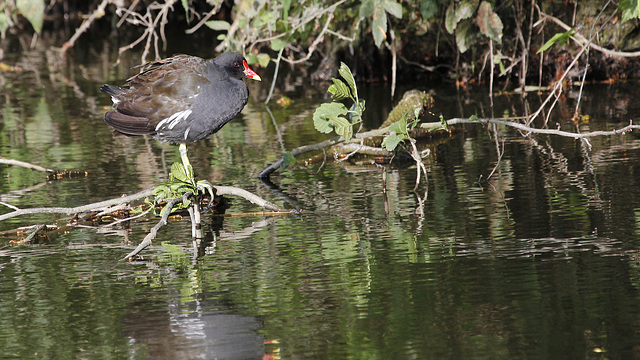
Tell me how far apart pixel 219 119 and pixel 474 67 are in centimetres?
532

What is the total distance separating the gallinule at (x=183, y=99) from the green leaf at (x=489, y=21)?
2.66 metres

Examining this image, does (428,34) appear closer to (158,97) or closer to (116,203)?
(158,97)

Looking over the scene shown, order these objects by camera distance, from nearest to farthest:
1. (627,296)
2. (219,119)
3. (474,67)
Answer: (627,296) → (219,119) → (474,67)

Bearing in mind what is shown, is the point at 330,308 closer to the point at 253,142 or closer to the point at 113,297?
the point at 113,297

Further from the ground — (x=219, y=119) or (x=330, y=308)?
(x=219, y=119)

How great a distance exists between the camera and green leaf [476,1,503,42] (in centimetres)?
772

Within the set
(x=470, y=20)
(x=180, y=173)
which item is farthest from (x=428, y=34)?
(x=180, y=173)

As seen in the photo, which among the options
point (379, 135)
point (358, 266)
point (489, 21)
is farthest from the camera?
point (489, 21)

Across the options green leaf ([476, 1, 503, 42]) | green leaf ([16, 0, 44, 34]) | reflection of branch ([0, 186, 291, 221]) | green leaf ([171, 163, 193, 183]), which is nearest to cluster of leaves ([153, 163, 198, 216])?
green leaf ([171, 163, 193, 183])

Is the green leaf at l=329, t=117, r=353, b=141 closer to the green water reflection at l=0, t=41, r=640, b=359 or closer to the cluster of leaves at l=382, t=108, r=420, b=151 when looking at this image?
the cluster of leaves at l=382, t=108, r=420, b=151

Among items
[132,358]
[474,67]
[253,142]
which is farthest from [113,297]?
[474,67]

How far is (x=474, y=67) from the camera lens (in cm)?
1030

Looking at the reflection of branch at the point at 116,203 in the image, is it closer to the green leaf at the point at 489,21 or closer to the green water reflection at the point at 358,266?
the green water reflection at the point at 358,266

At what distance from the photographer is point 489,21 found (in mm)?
7746
